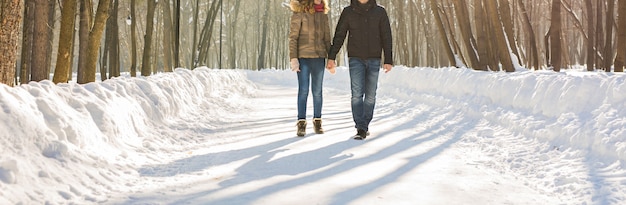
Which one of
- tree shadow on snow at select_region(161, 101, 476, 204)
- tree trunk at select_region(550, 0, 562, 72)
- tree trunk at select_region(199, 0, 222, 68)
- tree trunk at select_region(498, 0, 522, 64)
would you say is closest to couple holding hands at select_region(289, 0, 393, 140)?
tree shadow on snow at select_region(161, 101, 476, 204)

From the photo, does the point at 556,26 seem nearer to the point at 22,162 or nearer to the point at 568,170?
the point at 568,170

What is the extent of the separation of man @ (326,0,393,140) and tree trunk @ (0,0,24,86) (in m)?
3.73

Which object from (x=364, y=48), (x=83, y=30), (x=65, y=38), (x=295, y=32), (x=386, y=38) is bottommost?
(x=364, y=48)

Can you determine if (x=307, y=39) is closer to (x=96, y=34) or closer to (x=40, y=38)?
(x=96, y=34)

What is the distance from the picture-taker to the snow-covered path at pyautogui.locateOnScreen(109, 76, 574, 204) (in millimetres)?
3300

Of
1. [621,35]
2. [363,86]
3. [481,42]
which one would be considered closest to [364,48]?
[363,86]

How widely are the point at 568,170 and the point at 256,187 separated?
2.58m

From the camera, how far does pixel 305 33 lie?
247 inches

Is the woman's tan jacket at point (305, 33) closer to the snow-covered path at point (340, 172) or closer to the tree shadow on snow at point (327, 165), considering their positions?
the snow-covered path at point (340, 172)

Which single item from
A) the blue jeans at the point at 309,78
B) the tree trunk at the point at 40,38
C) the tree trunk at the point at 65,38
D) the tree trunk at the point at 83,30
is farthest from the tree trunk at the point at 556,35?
the tree trunk at the point at 40,38

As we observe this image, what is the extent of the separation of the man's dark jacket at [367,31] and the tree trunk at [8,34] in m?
3.74

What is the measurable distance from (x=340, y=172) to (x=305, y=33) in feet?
8.85

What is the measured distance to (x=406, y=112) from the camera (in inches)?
376

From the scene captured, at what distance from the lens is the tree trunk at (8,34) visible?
17.5ft
